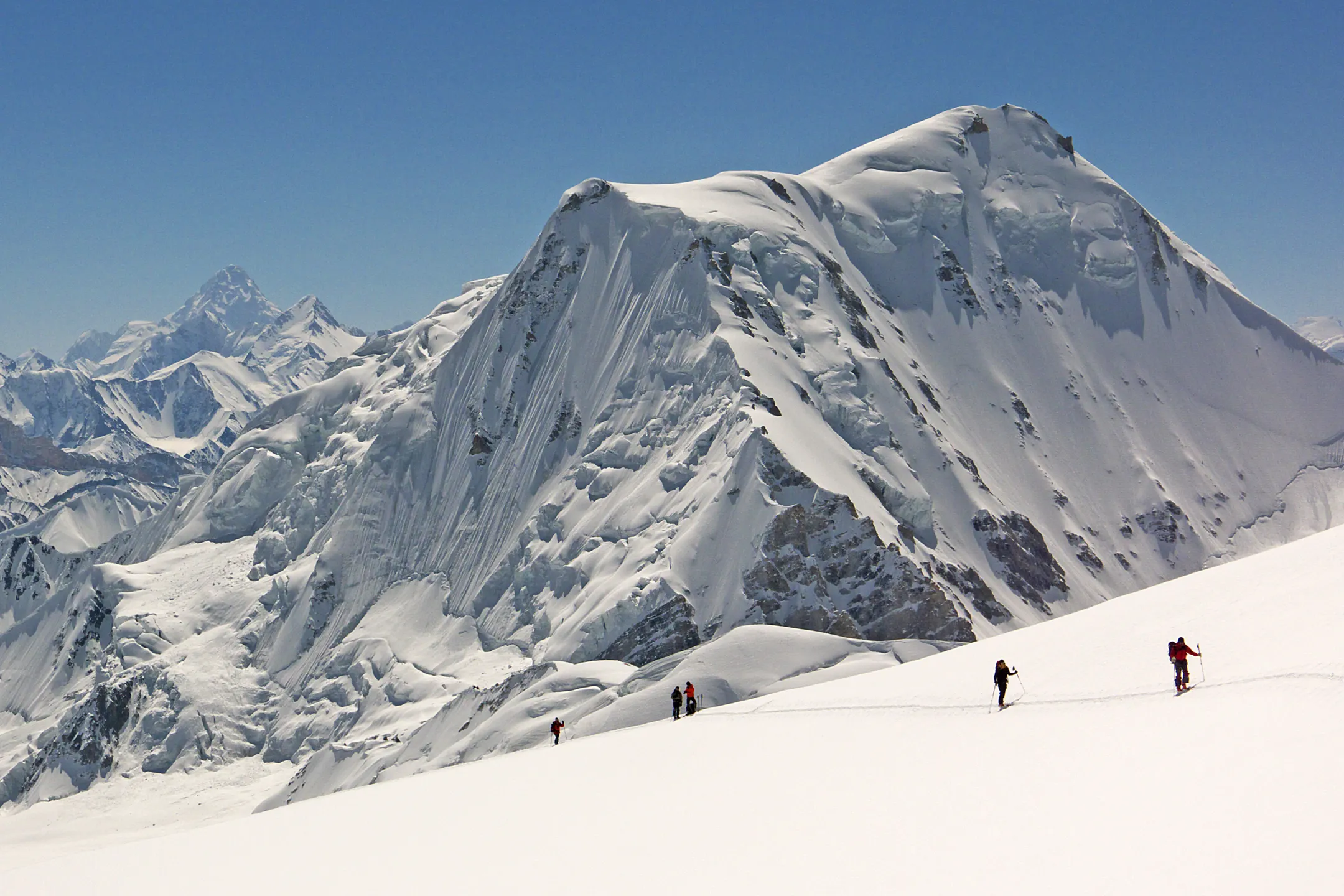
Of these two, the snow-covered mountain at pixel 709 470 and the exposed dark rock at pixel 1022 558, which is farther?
the exposed dark rock at pixel 1022 558

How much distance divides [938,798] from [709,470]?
77.9m

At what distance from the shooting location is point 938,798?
71.2ft

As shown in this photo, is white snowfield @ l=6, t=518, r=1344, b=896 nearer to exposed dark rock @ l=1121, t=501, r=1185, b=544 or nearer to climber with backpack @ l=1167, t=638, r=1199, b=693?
climber with backpack @ l=1167, t=638, r=1199, b=693

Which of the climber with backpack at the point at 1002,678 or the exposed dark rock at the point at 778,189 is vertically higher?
the exposed dark rock at the point at 778,189

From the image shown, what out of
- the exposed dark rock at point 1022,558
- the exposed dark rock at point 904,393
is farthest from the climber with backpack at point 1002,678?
the exposed dark rock at point 904,393

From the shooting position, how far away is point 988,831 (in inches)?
752

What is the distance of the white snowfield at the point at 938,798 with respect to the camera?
17.3 meters

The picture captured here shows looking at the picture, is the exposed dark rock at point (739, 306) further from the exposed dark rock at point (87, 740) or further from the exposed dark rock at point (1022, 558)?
the exposed dark rock at point (87, 740)

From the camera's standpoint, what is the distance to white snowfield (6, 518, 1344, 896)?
1733 centimetres

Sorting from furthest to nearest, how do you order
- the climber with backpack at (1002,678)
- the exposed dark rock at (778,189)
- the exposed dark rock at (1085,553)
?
the exposed dark rock at (778,189) → the exposed dark rock at (1085,553) → the climber with backpack at (1002,678)

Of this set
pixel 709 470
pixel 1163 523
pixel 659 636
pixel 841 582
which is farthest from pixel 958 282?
pixel 659 636

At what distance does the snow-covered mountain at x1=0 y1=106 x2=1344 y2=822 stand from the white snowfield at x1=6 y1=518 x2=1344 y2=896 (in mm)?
38393

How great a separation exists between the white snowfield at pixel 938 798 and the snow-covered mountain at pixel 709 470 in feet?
126

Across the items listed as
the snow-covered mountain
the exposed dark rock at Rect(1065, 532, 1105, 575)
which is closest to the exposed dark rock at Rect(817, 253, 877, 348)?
the snow-covered mountain
